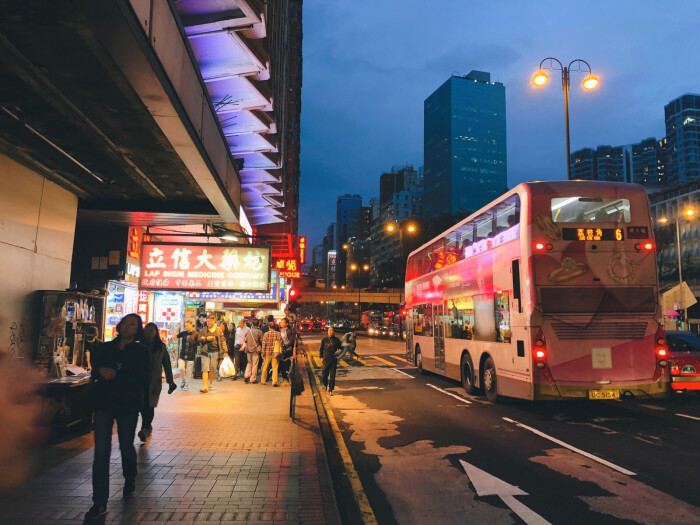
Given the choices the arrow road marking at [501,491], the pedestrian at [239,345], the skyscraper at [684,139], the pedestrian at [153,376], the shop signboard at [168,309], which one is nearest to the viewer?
the arrow road marking at [501,491]

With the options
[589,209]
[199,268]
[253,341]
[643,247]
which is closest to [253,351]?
[253,341]

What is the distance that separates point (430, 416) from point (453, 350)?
410cm

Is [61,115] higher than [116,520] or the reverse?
higher

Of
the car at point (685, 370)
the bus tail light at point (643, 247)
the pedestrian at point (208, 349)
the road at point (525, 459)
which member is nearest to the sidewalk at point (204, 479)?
the road at point (525, 459)

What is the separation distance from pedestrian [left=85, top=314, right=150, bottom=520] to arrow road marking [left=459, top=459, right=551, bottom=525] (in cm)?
376

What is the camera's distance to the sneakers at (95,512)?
4.25 meters

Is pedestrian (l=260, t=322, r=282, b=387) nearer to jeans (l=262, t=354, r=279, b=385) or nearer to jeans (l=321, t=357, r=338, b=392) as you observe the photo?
jeans (l=262, t=354, r=279, b=385)

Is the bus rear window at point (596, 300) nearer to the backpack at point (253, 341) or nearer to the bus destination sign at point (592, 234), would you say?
the bus destination sign at point (592, 234)

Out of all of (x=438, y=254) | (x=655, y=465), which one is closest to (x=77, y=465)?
(x=655, y=465)

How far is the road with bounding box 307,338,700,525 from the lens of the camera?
4.86 m

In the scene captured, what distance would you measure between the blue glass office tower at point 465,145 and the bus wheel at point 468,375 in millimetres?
134581

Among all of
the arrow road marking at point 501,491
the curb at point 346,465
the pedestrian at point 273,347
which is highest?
the pedestrian at point 273,347

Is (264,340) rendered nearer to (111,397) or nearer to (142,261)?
(142,261)

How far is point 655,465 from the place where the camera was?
20.7 ft
